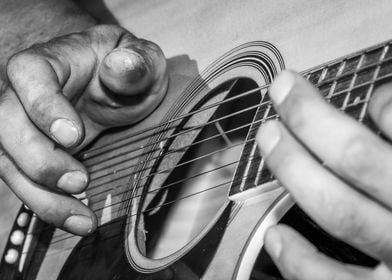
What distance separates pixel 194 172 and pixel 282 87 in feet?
1.82

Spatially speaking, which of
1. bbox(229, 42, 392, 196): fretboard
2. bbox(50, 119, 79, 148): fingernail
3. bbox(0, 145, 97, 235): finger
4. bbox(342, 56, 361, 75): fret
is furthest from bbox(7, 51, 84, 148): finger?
bbox(342, 56, 361, 75): fret

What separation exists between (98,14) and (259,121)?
0.55m

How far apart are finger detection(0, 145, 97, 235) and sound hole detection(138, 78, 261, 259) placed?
12 cm

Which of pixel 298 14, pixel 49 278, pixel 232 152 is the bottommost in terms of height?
pixel 49 278

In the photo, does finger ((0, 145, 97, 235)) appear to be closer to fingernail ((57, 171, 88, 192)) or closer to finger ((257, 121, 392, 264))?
fingernail ((57, 171, 88, 192))

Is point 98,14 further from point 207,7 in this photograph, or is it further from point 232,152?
point 232,152

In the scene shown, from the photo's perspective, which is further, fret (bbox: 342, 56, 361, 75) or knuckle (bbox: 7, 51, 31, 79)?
knuckle (bbox: 7, 51, 31, 79)

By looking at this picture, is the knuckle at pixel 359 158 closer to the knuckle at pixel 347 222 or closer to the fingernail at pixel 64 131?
the knuckle at pixel 347 222

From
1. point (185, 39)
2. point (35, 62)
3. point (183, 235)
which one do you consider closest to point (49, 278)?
point (183, 235)

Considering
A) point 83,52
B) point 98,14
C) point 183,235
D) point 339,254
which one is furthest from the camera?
point 98,14

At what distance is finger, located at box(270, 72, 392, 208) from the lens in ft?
1.26

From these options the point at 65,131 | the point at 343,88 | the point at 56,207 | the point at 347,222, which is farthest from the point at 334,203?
the point at 56,207

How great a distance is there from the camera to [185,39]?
887 millimetres

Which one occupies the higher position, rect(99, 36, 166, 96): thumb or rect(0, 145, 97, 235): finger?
rect(99, 36, 166, 96): thumb
